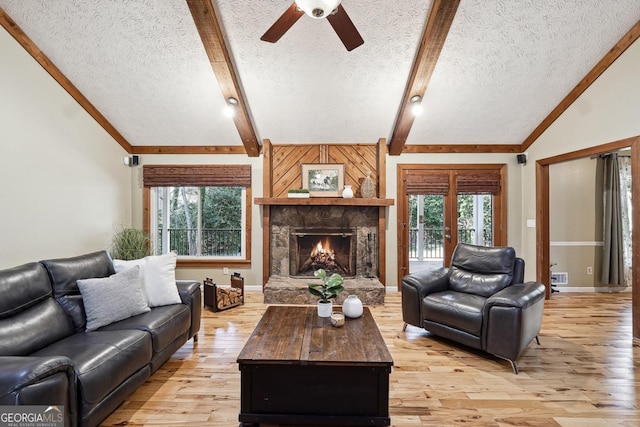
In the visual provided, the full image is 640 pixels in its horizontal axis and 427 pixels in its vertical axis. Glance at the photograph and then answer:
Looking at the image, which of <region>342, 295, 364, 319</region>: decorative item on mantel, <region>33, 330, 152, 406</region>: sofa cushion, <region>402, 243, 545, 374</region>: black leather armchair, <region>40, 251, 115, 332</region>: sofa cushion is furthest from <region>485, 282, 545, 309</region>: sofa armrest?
<region>40, 251, 115, 332</region>: sofa cushion

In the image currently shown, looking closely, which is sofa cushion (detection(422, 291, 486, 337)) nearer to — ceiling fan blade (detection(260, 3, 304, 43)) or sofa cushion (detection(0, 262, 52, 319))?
ceiling fan blade (detection(260, 3, 304, 43))

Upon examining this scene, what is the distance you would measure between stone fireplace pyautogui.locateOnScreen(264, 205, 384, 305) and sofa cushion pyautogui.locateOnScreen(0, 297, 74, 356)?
2846 mm

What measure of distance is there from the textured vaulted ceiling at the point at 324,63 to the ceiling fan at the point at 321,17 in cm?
59

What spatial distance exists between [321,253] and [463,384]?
2.84m

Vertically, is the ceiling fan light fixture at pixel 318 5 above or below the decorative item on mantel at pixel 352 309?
above

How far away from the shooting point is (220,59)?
3145mm

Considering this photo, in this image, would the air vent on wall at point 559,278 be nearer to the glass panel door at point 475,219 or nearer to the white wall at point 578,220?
the white wall at point 578,220

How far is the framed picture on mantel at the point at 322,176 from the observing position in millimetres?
4867

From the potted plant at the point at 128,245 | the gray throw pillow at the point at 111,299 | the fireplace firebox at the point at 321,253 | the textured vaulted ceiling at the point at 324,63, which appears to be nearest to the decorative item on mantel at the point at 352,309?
the gray throw pillow at the point at 111,299

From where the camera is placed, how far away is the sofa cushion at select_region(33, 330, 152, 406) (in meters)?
1.64

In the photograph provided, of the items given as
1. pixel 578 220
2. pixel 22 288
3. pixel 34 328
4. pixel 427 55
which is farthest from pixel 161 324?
pixel 578 220

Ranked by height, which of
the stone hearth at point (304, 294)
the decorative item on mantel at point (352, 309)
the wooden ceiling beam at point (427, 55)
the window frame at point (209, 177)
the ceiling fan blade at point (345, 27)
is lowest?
the stone hearth at point (304, 294)

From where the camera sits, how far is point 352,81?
3.64 metres

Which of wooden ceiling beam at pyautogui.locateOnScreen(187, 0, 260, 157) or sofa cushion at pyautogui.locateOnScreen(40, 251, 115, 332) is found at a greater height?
wooden ceiling beam at pyautogui.locateOnScreen(187, 0, 260, 157)
